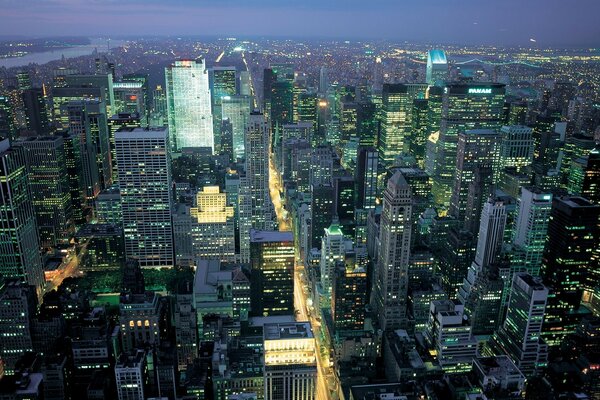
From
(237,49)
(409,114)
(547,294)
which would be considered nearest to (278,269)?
Result: (547,294)

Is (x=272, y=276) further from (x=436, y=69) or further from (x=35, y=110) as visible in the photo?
(x=436, y=69)

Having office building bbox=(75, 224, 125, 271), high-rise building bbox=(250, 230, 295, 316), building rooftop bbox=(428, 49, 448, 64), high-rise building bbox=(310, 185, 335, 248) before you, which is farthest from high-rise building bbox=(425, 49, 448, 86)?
office building bbox=(75, 224, 125, 271)

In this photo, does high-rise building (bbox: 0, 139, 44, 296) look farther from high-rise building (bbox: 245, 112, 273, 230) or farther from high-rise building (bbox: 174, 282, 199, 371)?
high-rise building (bbox: 245, 112, 273, 230)

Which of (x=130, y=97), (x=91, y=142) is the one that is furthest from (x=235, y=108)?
(x=91, y=142)

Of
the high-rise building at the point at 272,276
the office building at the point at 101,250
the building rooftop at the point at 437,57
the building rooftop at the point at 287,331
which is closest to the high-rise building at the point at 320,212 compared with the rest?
the high-rise building at the point at 272,276

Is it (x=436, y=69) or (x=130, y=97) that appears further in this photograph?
(x=436, y=69)

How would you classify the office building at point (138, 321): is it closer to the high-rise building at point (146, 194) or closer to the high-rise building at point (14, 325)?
the high-rise building at point (14, 325)
